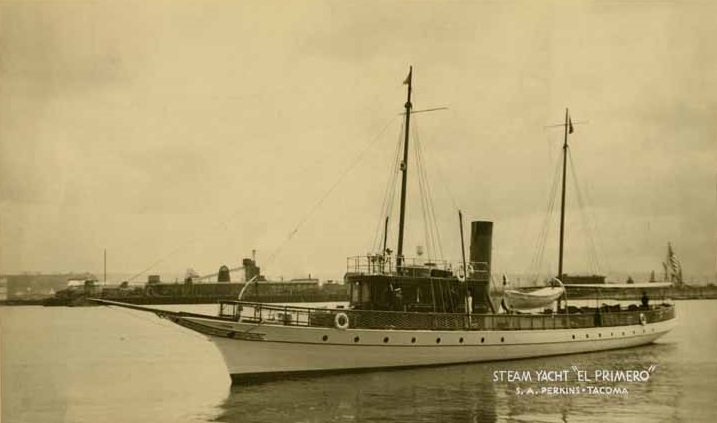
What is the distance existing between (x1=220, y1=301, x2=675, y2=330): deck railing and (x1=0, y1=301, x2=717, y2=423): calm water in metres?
0.93

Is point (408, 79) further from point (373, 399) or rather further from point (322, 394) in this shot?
point (322, 394)

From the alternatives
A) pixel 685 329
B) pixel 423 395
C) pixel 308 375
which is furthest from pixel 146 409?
pixel 685 329

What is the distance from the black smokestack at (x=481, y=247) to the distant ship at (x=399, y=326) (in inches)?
1.0

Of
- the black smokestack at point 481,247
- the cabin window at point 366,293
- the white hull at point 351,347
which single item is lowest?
the white hull at point 351,347

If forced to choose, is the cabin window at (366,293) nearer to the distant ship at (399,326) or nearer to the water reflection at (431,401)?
the distant ship at (399,326)

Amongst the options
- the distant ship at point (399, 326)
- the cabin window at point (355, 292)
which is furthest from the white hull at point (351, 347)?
the cabin window at point (355, 292)

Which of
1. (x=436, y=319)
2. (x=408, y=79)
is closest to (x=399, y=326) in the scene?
(x=436, y=319)

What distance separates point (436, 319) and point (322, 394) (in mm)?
3924

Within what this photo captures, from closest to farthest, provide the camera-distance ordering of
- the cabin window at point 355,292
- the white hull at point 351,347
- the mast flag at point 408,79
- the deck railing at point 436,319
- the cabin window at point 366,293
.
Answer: the mast flag at point 408,79 → the white hull at point 351,347 → the deck railing at point 436,319 → the cabin window at point 366,293 → the cabin window at point 355,292

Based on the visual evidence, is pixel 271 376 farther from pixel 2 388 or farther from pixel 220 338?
pixel 2 388

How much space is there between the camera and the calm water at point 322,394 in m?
Result: 12.2

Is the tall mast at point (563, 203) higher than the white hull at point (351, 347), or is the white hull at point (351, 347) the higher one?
the tall mast at point (563, 203)

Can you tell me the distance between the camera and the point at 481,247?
746 inches

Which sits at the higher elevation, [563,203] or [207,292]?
[563,203]
